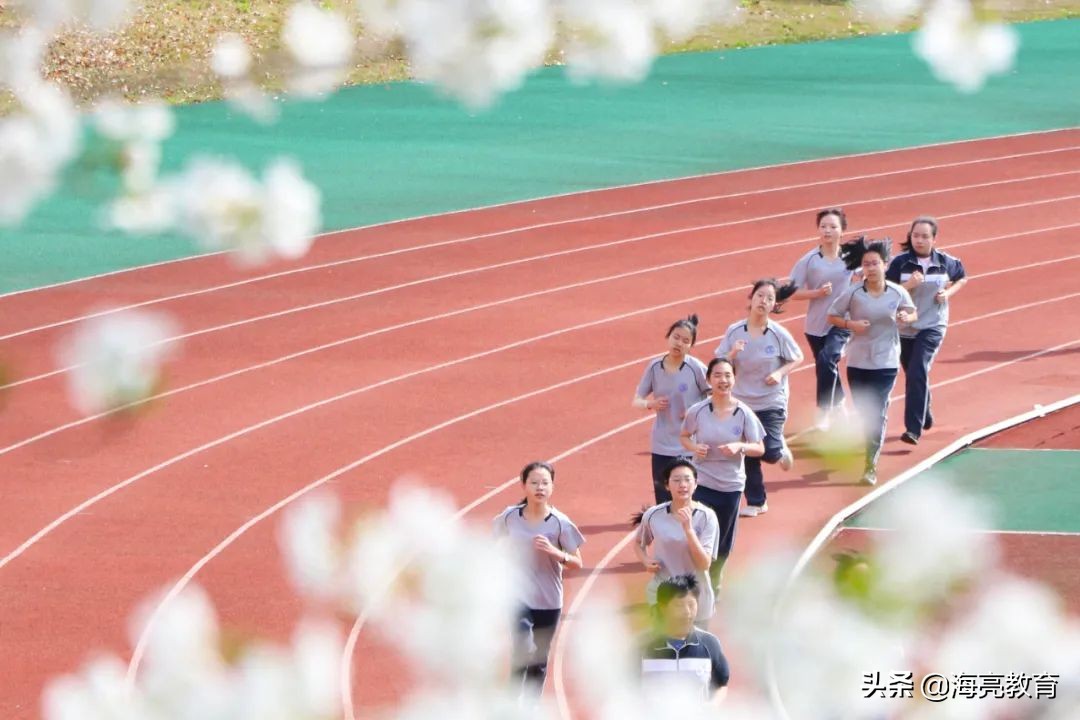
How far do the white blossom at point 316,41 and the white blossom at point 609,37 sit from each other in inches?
4.6

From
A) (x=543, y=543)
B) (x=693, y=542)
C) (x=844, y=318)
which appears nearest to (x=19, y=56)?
(x=543, y=543)

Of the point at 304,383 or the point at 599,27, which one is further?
the point at 304,383

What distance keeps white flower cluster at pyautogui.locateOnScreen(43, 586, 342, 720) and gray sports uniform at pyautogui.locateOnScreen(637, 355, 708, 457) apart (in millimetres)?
6625

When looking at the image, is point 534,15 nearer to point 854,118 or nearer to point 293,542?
point 293,542

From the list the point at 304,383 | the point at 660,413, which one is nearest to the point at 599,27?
the point at 660,413

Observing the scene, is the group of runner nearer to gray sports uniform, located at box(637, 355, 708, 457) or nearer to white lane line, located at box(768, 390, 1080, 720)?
gray sports uniform, located at box(637, 355, 708, 457)

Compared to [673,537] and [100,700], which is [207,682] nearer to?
[100,700]

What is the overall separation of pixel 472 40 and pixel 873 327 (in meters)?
8.26

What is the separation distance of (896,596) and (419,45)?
1.22ft

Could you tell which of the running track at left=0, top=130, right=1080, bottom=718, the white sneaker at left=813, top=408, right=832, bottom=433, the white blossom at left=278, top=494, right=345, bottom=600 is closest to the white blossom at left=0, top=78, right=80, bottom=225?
the white blossom at left=278, top=494, right=345, bottom=600

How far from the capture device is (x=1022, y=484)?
9.58 metres

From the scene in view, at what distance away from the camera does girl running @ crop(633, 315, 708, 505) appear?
753 cm

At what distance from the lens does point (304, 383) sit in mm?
11789

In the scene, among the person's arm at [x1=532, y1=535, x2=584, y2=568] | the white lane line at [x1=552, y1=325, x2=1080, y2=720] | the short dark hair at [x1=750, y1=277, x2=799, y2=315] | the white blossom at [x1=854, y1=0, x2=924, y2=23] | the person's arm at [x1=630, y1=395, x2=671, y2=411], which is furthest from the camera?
the short dark hair at [x1=750, y1=277, x2=799, y2=315]
